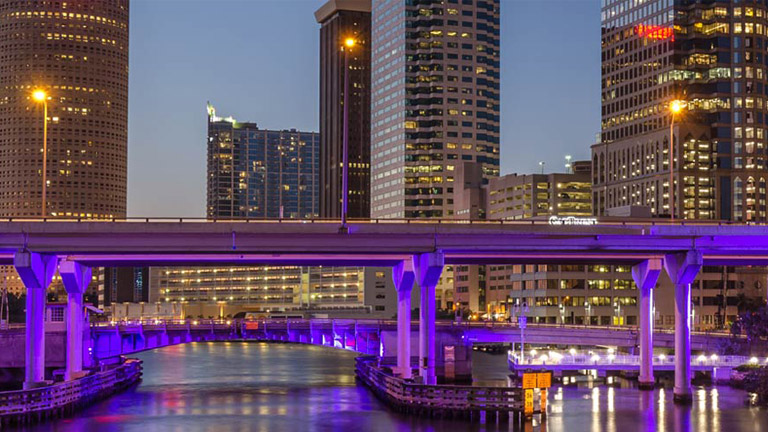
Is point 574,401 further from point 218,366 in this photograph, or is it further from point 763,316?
point 218,366

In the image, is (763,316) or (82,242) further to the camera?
(763,316)

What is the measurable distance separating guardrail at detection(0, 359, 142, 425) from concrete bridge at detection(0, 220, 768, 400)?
2708 mm

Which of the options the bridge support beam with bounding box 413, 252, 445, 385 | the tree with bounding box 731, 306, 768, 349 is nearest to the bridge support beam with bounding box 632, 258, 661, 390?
the tree with bounding box 731, 306, 768, 349

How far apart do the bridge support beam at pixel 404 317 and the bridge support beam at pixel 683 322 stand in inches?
866

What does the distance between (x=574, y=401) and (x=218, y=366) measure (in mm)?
74003

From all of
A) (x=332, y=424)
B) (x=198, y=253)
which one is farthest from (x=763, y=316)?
(x=198, y=253)

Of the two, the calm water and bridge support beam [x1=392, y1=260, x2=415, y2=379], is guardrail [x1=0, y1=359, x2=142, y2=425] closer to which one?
the calm water

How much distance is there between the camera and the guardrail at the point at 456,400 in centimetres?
8194

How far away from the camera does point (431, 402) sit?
8538 cm

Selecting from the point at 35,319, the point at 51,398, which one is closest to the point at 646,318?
the point at 51,398

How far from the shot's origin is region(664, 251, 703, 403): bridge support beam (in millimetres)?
94625

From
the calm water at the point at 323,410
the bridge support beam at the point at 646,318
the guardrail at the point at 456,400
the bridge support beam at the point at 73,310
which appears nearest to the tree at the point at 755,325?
the calm water at the point at 323,410

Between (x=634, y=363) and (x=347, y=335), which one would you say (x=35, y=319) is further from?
(x=634, y=363)

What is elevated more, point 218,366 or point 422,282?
point 422,282
